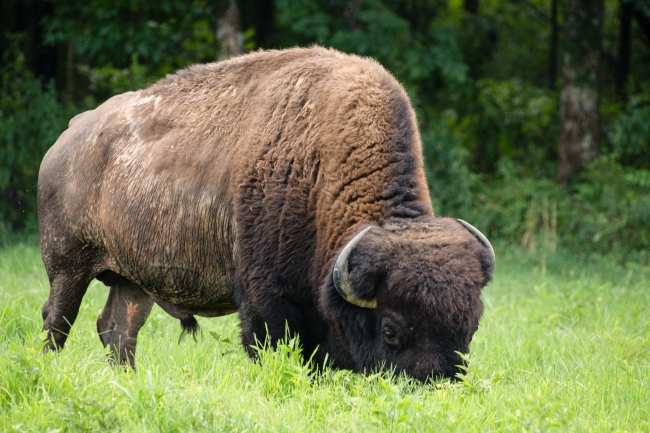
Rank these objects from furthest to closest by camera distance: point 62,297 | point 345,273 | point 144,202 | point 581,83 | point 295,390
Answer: point 581,83 → point 62,297 → point 144,202 → point 345,273 → point 295,390

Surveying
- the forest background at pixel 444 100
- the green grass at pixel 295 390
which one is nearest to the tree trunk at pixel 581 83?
the forest background at pixel 444 100

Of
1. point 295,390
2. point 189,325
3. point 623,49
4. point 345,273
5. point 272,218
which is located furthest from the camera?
point 623,49

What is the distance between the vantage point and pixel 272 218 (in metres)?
4.85

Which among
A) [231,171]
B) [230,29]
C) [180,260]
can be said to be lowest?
[180,260]

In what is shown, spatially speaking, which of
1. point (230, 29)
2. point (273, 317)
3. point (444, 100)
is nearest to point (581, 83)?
point (444, 100)

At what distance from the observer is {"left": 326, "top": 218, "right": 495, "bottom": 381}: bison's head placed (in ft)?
13.8

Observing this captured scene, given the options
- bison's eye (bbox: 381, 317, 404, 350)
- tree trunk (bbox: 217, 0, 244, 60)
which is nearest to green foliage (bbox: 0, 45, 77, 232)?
tree trunk (bbox: 217, 0, 244, 60)

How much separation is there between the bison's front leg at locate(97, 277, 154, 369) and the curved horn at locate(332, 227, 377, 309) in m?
2.29

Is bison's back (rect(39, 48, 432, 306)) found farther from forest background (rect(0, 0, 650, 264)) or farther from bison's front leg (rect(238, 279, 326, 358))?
forest background (rect(0, 0, 650, 264))

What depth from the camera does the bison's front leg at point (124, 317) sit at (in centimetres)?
603

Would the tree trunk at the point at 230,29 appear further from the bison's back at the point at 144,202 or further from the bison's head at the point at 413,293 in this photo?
the bison's head at the point at 413,293

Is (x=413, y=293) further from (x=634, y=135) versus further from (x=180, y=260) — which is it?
(x=634, y=135)

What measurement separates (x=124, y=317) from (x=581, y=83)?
30.5 feet

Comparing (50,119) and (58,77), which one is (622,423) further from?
(58,77)
